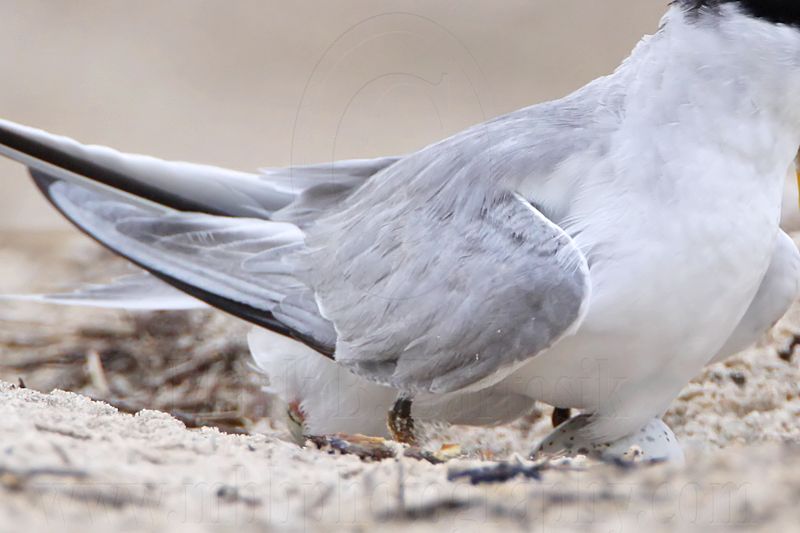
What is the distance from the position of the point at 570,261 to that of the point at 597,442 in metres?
0.79

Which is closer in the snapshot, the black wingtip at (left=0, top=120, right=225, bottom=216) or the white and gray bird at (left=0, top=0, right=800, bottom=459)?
the white and gray bird at (left=0, top=0, right=800, bottom=459)

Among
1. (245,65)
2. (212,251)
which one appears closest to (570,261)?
(212,251)

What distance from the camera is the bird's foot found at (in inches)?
139

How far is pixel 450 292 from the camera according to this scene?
3311mm

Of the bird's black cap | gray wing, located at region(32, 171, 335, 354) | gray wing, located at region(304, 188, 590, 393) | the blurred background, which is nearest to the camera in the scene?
gray wing, located at region(304, 188, 590, 393)

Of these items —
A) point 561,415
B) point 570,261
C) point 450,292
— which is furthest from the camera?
point 561,415

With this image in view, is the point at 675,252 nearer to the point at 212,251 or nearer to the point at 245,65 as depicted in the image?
the point at 212,251

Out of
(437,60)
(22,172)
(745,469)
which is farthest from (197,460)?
(22,172)

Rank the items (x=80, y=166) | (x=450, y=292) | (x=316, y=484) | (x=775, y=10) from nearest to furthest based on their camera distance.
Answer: (x=316, y=484)
(x=775, y=10)
(x=450, y=292)
(x=80, y=166)

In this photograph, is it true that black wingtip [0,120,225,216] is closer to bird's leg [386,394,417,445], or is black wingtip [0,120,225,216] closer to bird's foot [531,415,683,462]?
bird's leg [386,394,417,445]

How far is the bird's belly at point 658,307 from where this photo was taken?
10.1 ft

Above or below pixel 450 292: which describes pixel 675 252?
above

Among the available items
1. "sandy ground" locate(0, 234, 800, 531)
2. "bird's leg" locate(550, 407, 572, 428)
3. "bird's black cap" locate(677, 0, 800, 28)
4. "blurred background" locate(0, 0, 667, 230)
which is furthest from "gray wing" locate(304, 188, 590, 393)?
"blurred background" locate(0, 0, 667, 230)

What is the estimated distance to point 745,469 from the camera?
7.57 feet
